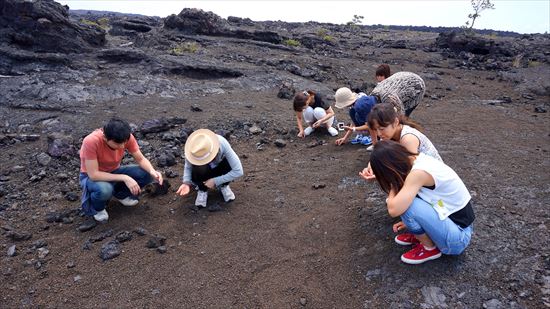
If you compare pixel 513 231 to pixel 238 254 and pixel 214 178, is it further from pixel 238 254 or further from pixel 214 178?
pixel 214 178

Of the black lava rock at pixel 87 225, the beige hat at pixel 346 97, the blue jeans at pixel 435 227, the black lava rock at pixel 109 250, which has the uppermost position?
the beige hat at pixel 346 97

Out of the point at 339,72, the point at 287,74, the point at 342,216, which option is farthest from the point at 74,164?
the point at 339,72

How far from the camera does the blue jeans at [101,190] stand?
4012 mm

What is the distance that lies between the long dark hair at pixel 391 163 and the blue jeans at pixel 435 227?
0.21 meters

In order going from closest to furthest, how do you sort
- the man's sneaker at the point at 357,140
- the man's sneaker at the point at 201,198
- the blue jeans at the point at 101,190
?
the blue jeans at the point at 101,190
the man's sneaker at the point at 201,198
the man's sneaker at the point at 357,140

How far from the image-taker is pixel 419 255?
3.10 m

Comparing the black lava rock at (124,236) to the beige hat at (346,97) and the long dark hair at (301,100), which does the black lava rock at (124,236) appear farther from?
the beige hat at (346,97)

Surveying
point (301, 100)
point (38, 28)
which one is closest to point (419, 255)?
point (301, 100)

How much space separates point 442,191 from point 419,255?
24.3 inches

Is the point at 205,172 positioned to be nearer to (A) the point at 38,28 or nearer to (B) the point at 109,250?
(B) the point at 109,250

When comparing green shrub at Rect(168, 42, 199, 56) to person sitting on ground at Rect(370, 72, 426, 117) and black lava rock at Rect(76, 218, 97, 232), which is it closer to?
person sitting on ground at Rect(370, 72, 426, 117)

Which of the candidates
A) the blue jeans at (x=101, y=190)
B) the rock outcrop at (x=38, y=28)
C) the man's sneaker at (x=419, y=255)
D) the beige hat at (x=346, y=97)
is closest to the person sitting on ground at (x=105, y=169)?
the blue jeans at (x=101, y=190)

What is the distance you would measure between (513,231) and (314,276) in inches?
72.0

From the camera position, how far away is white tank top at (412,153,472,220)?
278 centimetres
